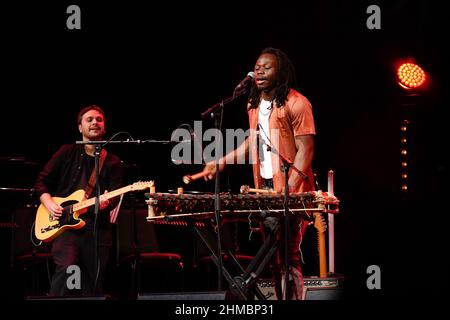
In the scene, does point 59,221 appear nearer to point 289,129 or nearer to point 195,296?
point 289,129

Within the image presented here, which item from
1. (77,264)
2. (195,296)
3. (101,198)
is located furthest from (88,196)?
(195,296)

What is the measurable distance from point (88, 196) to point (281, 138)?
→ 6.71ft

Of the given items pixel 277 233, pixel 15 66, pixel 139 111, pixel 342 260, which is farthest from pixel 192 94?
pixel 277 233

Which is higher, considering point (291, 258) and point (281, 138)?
point (281, 138)

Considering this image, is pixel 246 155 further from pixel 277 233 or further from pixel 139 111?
pixel 139 111

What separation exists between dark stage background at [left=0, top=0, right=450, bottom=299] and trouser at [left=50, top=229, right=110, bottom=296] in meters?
1.79

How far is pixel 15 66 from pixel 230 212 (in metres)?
4.19

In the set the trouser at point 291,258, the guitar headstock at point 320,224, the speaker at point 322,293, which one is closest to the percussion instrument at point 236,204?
the trouser at point 291,258

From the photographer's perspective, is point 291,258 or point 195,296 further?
point 291,258

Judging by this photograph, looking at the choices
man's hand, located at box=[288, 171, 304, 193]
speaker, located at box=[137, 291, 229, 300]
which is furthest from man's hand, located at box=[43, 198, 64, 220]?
speaker, located at box=[137, 291, 229, 300]

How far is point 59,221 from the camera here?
670 centimetres

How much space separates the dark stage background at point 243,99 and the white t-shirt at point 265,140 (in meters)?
2.63

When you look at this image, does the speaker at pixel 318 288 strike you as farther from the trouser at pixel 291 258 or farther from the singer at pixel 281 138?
the singer at pixel 281 138

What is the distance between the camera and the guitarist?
645 cm
